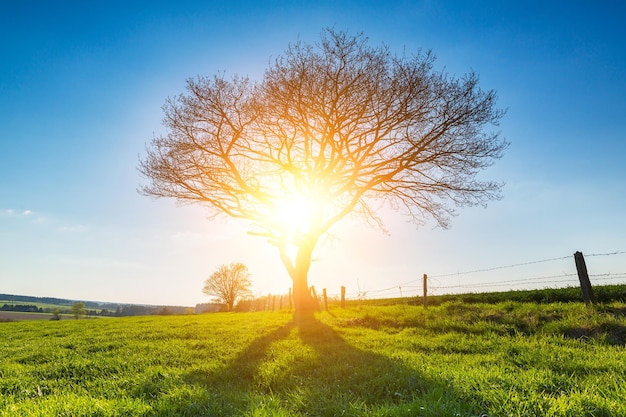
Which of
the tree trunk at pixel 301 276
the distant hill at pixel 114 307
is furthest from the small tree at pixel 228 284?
the tree trunk at pixel 301 276

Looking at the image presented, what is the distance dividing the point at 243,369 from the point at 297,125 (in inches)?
533

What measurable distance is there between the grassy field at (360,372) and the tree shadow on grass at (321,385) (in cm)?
2

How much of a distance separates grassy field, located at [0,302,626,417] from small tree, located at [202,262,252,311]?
69398 mm

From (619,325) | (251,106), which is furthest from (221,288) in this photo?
(619,325)

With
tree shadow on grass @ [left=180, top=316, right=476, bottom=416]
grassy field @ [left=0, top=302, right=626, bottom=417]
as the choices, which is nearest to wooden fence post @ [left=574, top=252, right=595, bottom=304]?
grassy field @ [left=0, top=302, right=626, bottom=417]

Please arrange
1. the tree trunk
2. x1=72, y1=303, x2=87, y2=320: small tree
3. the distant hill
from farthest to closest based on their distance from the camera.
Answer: the distant hill < x1=72, y1=303, x2=87, y2=320: small tree < the tree trunk

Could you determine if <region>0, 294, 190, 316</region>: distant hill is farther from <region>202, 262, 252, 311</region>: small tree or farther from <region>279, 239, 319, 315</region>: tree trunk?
<region>279, 239, 319, 315</region>: tree trunk

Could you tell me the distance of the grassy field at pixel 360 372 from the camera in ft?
14.3

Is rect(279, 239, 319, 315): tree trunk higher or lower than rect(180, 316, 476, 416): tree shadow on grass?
higher

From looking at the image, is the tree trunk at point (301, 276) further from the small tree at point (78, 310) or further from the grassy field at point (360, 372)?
the small tree at point (78, 310)

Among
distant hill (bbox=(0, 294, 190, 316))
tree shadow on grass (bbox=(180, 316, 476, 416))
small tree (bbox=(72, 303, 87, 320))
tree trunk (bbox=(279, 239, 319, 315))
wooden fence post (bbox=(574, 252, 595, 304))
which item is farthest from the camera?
distant hill (bbox=(0, 294, 190, 316))

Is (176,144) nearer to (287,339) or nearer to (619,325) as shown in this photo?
(287,339)

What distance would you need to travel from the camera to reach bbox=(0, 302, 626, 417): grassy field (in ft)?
14.3

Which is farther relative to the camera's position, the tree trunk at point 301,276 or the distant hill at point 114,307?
the distant hill at point 114,307
